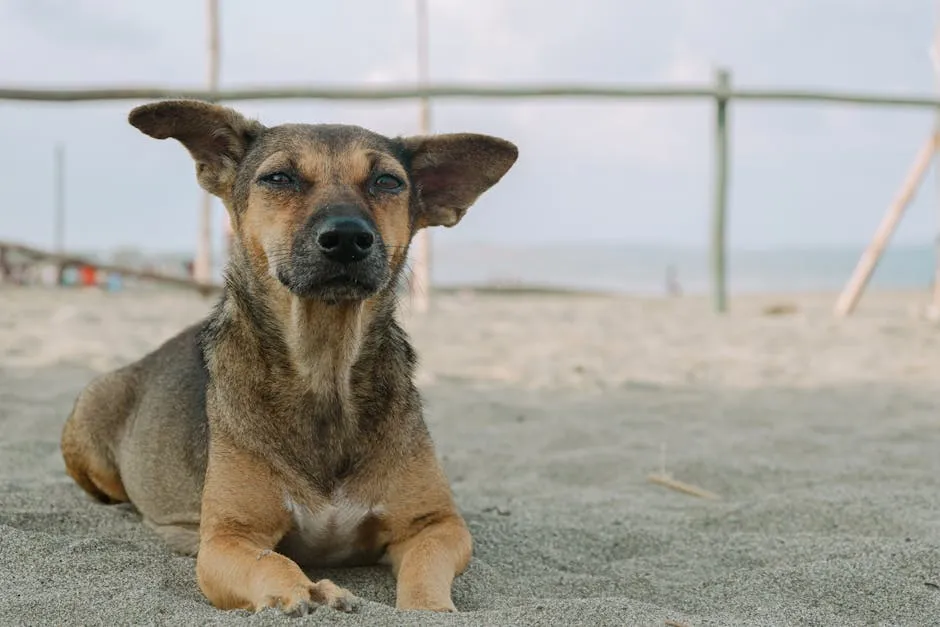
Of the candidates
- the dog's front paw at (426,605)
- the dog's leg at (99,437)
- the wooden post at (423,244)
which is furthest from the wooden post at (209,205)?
the dog's front paw at (426,605)

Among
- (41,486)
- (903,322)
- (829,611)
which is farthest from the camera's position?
(903,322)

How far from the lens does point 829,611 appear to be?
10.7ft

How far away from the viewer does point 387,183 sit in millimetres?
3881

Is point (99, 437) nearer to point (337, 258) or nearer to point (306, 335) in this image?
point (306, 335)

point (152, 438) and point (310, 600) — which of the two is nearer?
point (310, 600)

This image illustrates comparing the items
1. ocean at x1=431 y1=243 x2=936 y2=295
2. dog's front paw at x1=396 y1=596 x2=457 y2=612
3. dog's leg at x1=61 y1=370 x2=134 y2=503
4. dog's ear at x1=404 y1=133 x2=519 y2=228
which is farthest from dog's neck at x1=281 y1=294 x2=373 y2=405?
ocean at x1=431 y1=243 x2=936 y2=295

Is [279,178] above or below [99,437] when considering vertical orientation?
above

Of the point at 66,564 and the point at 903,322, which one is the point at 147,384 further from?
the point at 903,322

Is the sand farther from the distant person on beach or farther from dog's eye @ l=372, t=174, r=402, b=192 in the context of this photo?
the distant person on beach

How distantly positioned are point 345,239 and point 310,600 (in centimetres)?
112

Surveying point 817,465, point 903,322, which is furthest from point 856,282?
point 817,465

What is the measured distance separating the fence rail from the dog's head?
17.7 ft

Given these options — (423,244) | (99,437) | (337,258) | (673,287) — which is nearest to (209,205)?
(423,244)

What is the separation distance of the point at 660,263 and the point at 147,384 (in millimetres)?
56429
